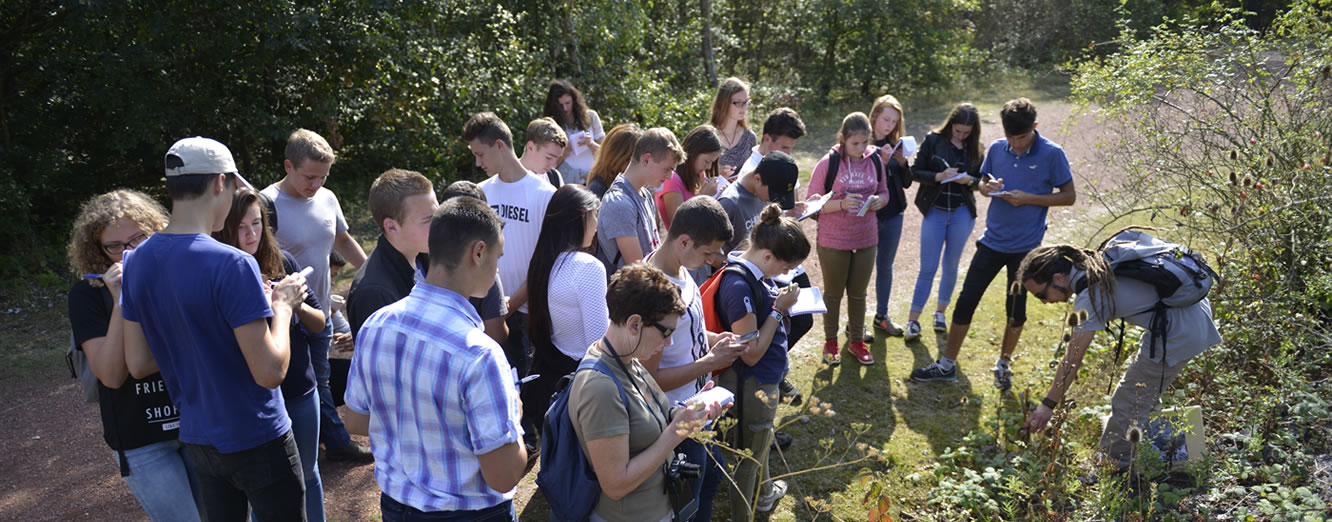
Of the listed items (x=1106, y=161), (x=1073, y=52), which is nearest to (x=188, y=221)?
(x=1106, y=161)

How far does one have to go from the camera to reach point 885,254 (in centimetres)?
600

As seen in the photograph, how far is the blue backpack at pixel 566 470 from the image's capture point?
253 centimetres

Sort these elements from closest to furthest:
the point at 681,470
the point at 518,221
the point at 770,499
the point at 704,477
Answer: the point at 681,470 < the point at 704,477 < the point at 770,499 < the point at 518,221

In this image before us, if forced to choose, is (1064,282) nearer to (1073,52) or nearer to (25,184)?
(25,184)

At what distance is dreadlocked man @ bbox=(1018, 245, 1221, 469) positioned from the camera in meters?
3.72

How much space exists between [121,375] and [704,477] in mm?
2100

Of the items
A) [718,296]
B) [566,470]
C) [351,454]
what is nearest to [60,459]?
[351,454]

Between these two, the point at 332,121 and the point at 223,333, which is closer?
the point at 223,333

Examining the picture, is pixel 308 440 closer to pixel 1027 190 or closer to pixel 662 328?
pixel 662 328

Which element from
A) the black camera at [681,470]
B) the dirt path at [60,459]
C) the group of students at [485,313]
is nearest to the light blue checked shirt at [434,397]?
the group of students at [485,313]

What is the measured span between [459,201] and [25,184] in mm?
8353

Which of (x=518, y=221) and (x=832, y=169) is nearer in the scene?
(x=518, y=221)

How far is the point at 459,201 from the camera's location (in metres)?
2.33

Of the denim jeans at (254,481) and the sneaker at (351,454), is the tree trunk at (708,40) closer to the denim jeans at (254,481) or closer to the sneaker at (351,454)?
the sneaker at (351,454)
